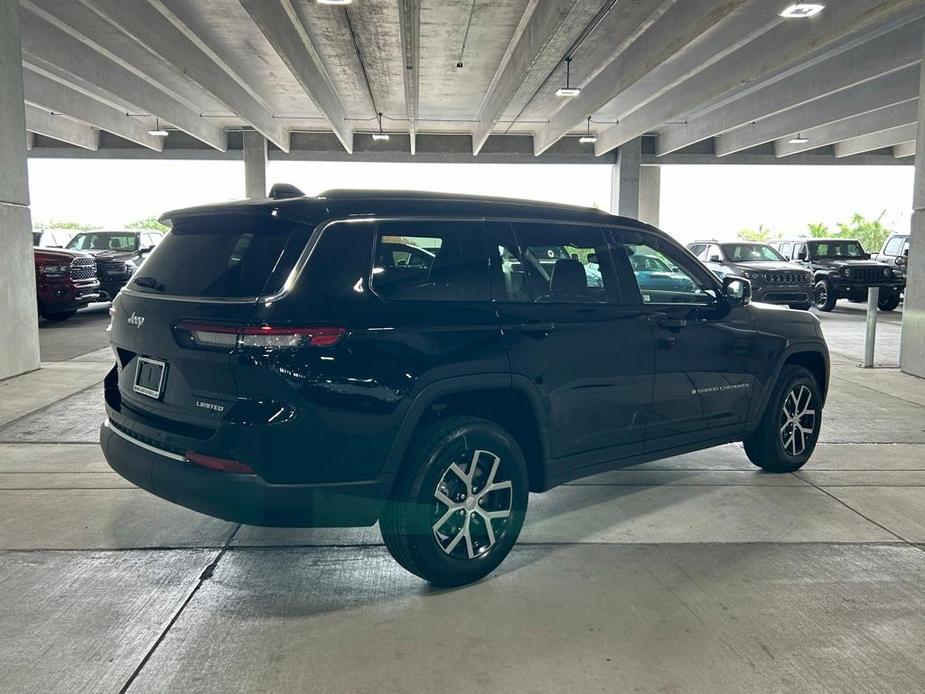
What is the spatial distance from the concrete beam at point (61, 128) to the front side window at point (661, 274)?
23.3 m

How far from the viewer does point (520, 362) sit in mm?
3766

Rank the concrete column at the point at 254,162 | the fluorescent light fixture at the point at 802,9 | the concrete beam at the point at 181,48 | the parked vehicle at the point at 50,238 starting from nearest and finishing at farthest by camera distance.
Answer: the fluorescent light fixture at the point at 802,9
the concrete beam at the point at 181,48
the parked vehicle at the point at 50,238
the concrete column at the point at 254,162

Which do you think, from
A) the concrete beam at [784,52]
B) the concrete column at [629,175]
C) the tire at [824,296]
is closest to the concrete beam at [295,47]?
the concrete beam at [784,52]

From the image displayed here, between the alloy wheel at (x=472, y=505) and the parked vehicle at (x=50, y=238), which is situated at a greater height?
the parked vehicle at (x=50, y=238)

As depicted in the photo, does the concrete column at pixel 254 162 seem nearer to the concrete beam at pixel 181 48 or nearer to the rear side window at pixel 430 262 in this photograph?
the concrete beam at pixel 181 48

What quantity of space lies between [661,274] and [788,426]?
176cm

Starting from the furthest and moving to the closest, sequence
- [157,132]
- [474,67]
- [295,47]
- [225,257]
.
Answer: [157,132], [474,67], [295,47], [225,257]

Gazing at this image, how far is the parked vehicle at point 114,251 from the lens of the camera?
57.2 ft

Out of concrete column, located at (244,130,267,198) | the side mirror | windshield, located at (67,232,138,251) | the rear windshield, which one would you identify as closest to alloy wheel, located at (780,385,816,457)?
the side mirror

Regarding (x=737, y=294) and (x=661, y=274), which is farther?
(x=737, y=294)

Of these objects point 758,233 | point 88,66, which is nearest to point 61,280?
point 88,66

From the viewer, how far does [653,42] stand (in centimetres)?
1445

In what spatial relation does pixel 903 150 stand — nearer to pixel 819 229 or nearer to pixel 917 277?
pixel 819 229

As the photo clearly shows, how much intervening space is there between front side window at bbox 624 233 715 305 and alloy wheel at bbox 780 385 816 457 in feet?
3.99
